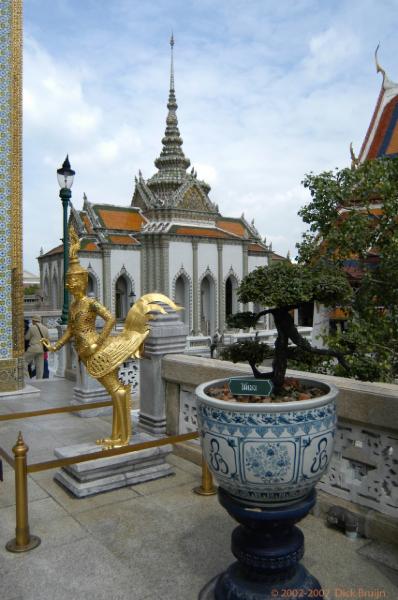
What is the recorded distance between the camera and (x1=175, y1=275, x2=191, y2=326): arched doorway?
3105 cm

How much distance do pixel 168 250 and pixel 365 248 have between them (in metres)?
23.2

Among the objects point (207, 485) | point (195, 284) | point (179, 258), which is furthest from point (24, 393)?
point (195, 284)

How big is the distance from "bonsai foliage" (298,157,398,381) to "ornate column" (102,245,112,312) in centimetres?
2213

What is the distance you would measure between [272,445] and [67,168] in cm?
967

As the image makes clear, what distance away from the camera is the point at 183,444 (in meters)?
5.64

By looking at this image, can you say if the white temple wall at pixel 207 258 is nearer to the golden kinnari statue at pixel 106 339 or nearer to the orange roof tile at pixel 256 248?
the orange roof tile at pixel 256 248

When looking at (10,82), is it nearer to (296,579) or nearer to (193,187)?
(296,579)

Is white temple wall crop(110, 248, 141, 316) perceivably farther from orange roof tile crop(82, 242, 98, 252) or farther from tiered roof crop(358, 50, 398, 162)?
tiered roof crop(358, 50, 398, 162)

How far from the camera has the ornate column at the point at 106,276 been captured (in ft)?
97.4

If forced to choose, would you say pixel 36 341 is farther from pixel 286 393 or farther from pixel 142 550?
pixel 286 393

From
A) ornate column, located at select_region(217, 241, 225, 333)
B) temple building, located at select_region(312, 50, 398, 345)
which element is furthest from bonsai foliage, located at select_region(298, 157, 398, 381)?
ornate column, located at select_region(217, 241, 225, 333)

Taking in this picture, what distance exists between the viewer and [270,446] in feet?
8.35

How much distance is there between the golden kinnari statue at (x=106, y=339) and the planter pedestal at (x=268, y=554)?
2.32 meters

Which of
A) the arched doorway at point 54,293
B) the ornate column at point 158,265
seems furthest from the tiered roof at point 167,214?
the arched doorway at point 54,293
